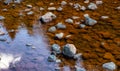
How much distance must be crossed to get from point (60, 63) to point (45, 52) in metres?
0.49

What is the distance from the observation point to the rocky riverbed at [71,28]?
14.1ft

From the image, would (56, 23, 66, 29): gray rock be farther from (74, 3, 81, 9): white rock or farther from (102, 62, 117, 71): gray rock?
(102, 62, 117, 71): gray rock

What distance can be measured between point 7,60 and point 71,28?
1695 millimetres

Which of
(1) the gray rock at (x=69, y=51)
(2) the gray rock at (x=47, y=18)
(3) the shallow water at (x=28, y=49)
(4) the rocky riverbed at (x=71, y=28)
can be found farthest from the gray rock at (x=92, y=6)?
(1) the gray rock at (x=69, y=51)

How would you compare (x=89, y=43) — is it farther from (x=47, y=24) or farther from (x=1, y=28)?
(x=1, y=28)

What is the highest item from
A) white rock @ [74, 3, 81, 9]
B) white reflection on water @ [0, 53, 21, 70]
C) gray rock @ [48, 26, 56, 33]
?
white rock @ [74, 3, 81, 9]

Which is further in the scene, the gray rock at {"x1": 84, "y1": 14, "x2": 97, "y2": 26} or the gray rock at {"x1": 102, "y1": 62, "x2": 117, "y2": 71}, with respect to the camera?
the gray rock at {"x1": 84, "y1": 14, "x2": 97, "y2": 26}

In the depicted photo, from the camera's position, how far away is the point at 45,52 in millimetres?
4605

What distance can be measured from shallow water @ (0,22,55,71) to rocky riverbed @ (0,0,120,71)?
22 mm

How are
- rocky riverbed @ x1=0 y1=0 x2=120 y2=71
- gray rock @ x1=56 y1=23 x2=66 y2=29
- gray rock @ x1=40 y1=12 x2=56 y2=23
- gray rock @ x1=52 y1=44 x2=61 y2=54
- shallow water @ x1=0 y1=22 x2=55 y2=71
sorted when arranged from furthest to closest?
gray rock @ x1=40 y1=12 x2=56 y2=23 < gray rock @ x1=56 y1=23 x2=66 y2=29 < gray rock @ x1=52 y1=44 x2=61 y2=54 < rocky riverbed @ x1=0 y1=0 x2=120 y2=71 < shallow water @ x1=0 y1=22 x2=55 y2=71

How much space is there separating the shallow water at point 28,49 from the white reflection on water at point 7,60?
69 mm

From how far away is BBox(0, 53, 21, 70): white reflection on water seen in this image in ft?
14.0

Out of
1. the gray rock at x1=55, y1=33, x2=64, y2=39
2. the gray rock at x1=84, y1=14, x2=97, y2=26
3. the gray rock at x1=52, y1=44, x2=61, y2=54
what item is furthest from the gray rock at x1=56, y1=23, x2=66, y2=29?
the gray rock at x1=52, y1=44, x2=61, y2=54

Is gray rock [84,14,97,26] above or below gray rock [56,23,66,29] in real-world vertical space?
above
